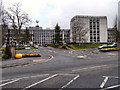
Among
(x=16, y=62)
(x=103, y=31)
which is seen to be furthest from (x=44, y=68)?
(x=103, y=31)

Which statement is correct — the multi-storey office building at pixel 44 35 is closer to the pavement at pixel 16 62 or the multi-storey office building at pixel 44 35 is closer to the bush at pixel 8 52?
the bush at pixel 8 52

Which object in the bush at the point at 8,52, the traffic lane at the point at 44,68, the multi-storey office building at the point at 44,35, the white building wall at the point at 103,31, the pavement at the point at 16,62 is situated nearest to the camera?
the traffic lane at the point at 44,68

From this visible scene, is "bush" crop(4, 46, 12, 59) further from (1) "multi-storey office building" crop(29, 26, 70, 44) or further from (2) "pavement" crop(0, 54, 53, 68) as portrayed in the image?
(1) "multi-storey office building" crop(29, 26, 70, 44)

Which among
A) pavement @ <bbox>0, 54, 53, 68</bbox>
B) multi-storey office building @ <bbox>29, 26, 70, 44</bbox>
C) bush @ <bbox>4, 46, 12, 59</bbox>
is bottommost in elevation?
pavement @ <bbox>0, 54, 53, 68</bbox>

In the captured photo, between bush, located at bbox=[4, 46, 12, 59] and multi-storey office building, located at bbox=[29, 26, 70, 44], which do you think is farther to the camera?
multi-storey office building, located at bbox=[29, 26, 70, 44]

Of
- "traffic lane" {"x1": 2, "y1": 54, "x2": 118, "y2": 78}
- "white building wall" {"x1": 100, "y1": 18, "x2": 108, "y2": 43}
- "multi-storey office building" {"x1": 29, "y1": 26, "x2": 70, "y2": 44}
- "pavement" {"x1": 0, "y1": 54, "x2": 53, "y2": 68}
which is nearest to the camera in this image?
"traffic lane" {"x1": 2, "y1": 54, "x2": 118, "y2": 78}

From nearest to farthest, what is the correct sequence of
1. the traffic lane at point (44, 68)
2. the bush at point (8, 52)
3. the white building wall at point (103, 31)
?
the traffic lane at point (44, 68)
the bush at point (8, 52)
the white building wall at point (103, 31)

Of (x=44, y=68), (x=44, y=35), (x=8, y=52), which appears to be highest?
(x=44, y=35)

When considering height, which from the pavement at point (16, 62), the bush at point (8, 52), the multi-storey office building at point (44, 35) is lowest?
the pavement at point (16, 62)

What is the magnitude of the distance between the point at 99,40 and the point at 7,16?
5758cm

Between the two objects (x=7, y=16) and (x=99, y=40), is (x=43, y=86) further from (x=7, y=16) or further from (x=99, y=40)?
(x=99, y=40)

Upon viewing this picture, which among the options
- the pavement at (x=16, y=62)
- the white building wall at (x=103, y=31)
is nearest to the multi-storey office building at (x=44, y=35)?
the white building wall at (x=103, y=31)

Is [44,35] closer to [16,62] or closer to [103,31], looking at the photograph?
[103,31]

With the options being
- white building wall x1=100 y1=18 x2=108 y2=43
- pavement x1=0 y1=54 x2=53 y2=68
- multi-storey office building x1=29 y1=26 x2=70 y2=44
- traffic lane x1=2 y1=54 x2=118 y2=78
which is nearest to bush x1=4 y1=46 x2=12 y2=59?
pavement x1=0 y1=54 x2=53 y2=68
